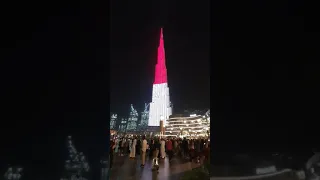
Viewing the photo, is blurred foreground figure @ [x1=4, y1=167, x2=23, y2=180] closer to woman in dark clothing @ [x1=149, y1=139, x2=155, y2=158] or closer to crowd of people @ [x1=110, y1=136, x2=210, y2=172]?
crowd of people @ [x1=110, y1=136, x2=210, y2=172]

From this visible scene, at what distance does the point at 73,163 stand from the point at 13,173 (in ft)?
2.38

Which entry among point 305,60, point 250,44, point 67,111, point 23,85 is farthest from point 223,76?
point 23,85

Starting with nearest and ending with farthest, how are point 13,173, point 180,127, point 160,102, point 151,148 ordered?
point 13,173 < point 151,148 < point 160,102 < point 180,127

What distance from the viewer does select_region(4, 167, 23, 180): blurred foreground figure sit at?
16.7 feet

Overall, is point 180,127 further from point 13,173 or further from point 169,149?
point 13,173

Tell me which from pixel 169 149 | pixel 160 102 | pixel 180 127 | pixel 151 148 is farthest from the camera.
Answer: pixel 180 127

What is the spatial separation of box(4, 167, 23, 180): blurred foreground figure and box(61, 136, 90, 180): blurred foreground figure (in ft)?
1.81

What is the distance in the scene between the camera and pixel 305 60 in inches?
197

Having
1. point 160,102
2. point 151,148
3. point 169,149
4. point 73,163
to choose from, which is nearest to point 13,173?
point 73,163

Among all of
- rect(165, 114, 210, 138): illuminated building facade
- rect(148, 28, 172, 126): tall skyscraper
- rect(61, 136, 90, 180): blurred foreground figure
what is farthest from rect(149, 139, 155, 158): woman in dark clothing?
rect(165, 114, 210, 138): illuminated building facade

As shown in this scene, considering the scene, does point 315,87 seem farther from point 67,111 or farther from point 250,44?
point 67,111

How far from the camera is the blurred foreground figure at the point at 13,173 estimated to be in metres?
5.09

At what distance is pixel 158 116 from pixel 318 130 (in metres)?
29.5

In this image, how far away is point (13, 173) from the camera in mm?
5125
